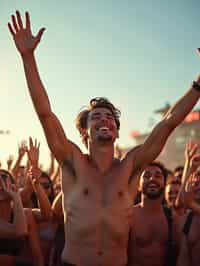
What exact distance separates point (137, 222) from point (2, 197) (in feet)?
5.47

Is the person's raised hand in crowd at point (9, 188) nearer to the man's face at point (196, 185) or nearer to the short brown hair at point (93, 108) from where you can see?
the short brown hair at point (93, 108)

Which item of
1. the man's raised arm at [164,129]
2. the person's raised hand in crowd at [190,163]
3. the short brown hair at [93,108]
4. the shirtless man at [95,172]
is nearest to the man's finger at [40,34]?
the shirtless man at [95,172]

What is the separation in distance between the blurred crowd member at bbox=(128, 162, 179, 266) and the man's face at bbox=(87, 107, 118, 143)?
1598 millimetres

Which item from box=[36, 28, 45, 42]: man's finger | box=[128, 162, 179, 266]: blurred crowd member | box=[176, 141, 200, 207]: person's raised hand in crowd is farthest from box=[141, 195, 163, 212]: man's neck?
box=[36, 28, 45, 42]: man's finger

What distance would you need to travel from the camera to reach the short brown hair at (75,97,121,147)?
12.3 ft

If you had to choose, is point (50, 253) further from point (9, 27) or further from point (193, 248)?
point (9, 27)

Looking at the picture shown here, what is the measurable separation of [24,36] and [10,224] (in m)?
1.95

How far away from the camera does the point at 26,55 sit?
3.29 metres

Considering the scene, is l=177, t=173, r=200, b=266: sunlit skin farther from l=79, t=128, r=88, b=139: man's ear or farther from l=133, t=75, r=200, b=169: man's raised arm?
l=79, t=128, r=88, b=139: man's ear

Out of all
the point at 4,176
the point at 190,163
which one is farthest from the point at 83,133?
the point at 190,163

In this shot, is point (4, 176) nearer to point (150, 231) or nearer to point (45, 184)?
point (45, 184)

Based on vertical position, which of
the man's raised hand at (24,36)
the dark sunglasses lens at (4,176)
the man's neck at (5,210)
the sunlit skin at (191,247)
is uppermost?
the man's raised hand at (24,36)

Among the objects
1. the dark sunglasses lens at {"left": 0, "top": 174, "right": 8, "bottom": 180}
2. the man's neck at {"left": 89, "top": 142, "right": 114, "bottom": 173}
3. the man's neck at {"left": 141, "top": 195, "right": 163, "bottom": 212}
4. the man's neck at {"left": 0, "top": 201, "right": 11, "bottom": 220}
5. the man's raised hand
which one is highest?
the man's raised hand

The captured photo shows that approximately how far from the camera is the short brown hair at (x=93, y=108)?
3751 mm
